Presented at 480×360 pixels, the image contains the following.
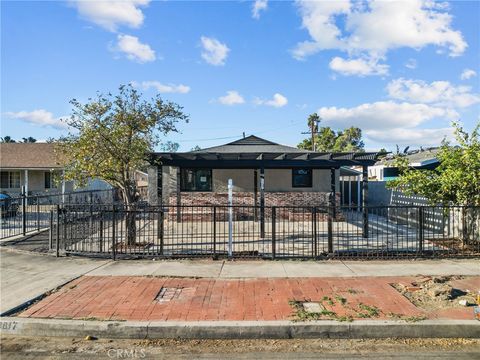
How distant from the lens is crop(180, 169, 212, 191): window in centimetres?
1833

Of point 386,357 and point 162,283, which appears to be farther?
point 162,283

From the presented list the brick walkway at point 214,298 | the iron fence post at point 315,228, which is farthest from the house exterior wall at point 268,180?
the brick walkway at point 214,298

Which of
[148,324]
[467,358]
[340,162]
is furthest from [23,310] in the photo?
[340,162]

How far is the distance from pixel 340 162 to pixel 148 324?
11.5 metres

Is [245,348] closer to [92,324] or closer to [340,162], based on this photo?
[92,324]

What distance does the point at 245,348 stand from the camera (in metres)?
4.88

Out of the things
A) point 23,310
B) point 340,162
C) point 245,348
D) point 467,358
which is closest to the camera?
point 467,358

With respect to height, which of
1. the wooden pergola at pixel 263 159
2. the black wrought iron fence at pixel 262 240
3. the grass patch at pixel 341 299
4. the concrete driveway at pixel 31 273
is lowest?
the grass patch at pixel 341 299

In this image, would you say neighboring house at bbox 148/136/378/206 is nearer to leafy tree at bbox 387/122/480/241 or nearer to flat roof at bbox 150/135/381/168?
flat roof at bbox 150/135/381/168

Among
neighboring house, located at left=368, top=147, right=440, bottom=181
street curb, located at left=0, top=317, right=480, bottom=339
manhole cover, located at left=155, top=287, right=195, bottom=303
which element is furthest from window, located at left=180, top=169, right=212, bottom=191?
street curb, located at left=0, top=317, right=480, bottom=339

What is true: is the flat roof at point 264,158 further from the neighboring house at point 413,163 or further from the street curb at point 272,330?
the street curb at point 272,330

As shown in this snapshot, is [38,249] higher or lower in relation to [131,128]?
lower

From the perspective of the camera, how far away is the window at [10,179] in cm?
2862

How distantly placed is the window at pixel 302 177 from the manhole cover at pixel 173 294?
12295mm
